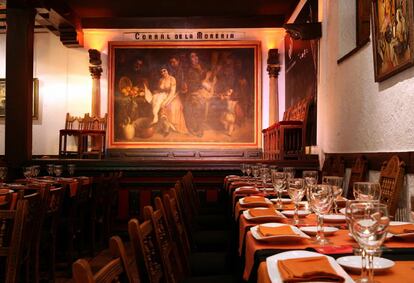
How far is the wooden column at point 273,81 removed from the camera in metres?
10.4

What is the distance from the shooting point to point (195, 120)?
1067 cm

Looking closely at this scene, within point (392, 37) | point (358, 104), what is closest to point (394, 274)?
point (392, 37)

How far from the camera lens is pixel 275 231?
168cm

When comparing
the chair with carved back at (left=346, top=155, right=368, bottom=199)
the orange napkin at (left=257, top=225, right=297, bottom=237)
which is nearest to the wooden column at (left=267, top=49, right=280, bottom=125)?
the chair with carved back at (left=346, top=155, right=368, bottom=199)

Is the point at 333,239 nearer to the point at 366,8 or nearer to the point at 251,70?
the point at 366,8

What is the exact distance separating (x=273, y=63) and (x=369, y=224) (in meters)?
9.59

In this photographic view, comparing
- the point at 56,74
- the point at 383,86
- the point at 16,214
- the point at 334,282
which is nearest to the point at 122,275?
the point at 334,282

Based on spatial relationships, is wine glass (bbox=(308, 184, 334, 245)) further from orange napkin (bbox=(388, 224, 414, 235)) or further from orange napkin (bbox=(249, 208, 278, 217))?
orange napkin (bbox=(249, 208, 278, 217))

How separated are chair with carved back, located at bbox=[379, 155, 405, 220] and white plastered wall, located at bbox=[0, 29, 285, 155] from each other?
742cm

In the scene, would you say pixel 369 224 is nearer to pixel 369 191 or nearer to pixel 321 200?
pixel 321 200

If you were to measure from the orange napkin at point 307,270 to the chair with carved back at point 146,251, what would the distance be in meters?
0.40

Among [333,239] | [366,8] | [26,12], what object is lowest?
[333,239]

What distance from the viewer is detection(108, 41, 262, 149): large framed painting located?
10.6 metres

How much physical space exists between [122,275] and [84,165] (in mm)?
5612
